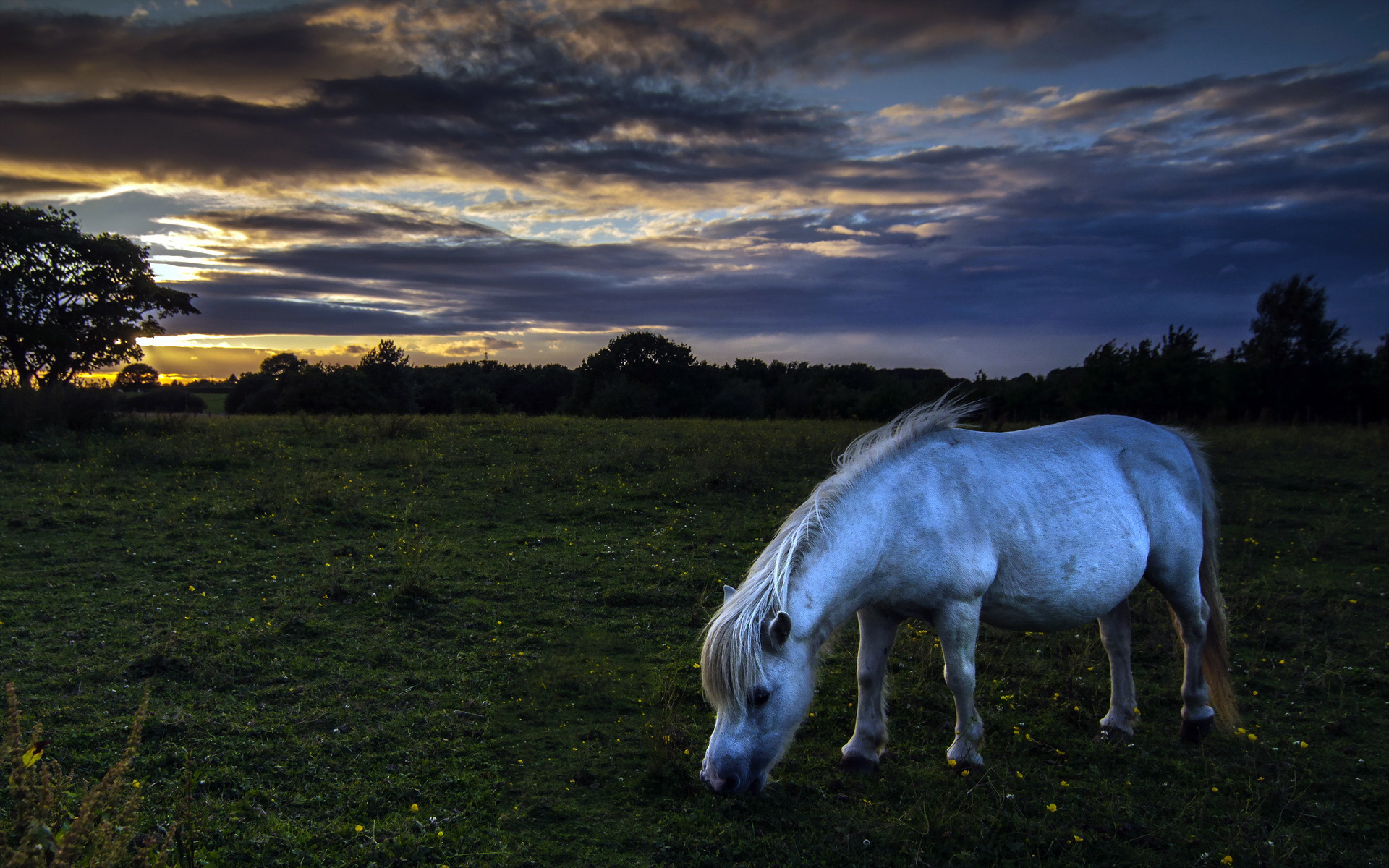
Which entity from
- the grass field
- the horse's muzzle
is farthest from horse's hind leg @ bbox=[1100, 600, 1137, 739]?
the horse's muzzle

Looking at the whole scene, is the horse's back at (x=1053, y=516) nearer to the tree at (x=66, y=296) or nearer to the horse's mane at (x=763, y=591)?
the horse's mane at (x=763, y=591)

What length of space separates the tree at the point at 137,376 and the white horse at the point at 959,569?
34.0 metres

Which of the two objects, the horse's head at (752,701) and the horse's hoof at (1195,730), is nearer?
the horse's head at (752,701)

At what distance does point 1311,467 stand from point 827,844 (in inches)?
663

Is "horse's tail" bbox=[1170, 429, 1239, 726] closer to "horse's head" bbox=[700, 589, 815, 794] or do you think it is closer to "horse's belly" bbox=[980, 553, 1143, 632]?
"horse's belly" bbox=[980, 553, 1143, 632]

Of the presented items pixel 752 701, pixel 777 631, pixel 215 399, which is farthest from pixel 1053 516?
pixel 215 399

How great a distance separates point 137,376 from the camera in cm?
2959

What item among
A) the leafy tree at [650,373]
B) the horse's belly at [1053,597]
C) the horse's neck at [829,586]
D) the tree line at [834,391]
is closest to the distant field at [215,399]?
the tree line at [834,391]

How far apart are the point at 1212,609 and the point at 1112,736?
4.18 feet

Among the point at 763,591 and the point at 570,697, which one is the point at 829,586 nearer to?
the point at 763,591

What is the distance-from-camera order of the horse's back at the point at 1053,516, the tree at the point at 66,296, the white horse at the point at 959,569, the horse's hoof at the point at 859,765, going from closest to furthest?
the white horse at the point at 959,569
the horse's back at the point at 1053,516
the horse's hoof at the point at 859,765
the tree at the point at 66,296

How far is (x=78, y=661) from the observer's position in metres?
5.25

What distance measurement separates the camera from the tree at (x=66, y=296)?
26062 mm

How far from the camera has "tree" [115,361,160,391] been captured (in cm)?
2908
